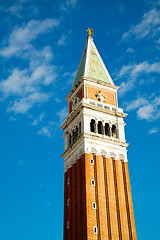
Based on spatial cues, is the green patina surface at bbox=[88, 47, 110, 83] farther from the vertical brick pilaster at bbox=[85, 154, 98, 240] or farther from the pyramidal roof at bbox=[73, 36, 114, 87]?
the vertical brick pilaster at bbox=[85, 154, 98, 240]

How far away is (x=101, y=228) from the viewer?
53812 millimetres

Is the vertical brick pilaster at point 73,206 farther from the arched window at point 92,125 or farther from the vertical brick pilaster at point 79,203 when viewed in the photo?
the arched window at point 92,125

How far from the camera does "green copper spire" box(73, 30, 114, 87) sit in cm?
7422

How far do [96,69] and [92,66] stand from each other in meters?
1.08

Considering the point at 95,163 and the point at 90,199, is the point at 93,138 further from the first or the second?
the point at 90,199

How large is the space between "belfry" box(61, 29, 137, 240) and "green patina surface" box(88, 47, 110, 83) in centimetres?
25

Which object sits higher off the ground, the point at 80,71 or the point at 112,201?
the point at 80,71

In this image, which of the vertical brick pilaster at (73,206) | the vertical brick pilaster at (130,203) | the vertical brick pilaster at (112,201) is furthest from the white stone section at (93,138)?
the vertical brick pilaster at (73,206)

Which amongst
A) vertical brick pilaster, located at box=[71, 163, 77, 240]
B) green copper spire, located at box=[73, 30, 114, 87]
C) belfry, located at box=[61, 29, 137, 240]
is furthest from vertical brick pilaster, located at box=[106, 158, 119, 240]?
green copper spire, located at box=[73, 30, 114, 87]

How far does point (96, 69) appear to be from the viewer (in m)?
76.1

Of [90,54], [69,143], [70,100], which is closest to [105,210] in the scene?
[69,143]

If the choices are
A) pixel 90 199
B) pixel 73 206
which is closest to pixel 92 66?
pixel 73 206

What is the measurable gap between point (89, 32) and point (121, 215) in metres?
46.6

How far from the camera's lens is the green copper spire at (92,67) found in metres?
74.2
